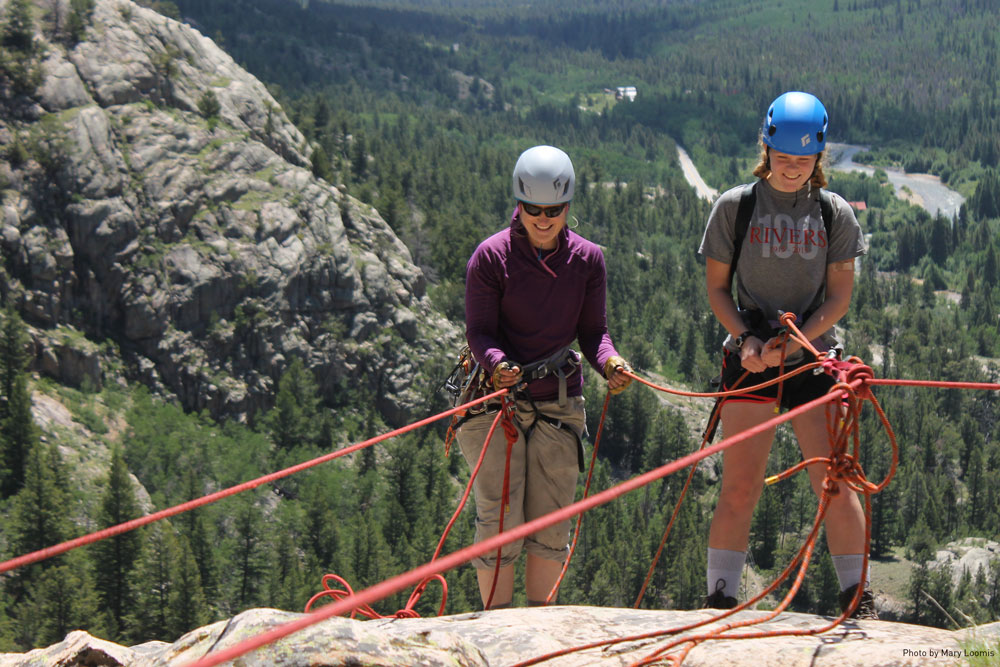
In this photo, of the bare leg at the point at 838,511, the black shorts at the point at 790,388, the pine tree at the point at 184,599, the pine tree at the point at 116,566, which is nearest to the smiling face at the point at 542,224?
the black shorts at the point at 790,388

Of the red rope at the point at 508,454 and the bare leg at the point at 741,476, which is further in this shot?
the red rope at the point at 508,454

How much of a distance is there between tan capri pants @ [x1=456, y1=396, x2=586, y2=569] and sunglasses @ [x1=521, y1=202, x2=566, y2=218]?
4.35ft

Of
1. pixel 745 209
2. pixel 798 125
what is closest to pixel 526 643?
pixel 745 209

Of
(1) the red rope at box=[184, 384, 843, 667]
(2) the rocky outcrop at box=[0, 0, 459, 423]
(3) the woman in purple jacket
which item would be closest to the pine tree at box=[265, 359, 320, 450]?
(2) the rocky outcrop at box=[0, 0, 459, 423]

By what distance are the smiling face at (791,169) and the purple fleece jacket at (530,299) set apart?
4.27ft

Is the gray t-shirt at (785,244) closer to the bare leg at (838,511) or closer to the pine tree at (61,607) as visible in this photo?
the bare leg at (838,511)

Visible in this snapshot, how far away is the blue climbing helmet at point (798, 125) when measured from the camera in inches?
Result: 235

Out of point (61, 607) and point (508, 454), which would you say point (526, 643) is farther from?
point (61, 607)

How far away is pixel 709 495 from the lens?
111562 millimetres

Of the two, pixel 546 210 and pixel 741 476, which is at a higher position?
pixel 546 210

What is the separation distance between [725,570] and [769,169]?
2.61 m

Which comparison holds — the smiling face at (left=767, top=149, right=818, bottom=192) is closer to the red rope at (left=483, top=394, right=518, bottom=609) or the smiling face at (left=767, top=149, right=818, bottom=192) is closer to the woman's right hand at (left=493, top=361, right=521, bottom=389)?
the woman's right hand at (left=493, top=361, right=521, bottom=389)

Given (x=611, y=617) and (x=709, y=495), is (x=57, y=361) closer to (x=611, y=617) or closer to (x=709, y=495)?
(x=709, y=495)

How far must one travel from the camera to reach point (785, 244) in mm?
6246
